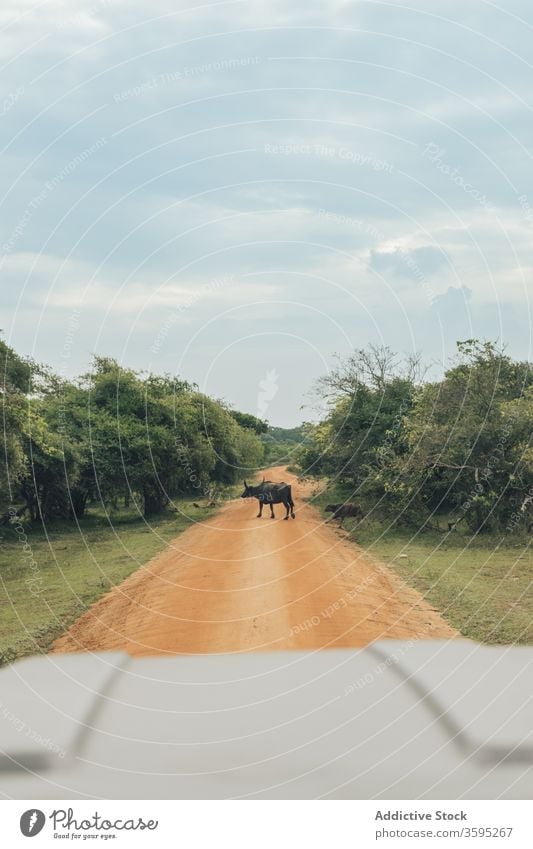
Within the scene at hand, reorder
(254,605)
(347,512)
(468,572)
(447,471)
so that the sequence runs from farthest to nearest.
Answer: (347,512) < (447,471) < (468,572) < (254,605)

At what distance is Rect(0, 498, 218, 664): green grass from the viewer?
518 inches

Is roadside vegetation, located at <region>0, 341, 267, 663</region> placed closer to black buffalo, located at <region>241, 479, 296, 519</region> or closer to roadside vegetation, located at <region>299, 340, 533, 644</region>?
black buffalo, located at <region>241, 479, 296, 519</region>

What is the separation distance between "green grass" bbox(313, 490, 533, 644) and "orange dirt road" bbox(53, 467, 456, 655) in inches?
15.3

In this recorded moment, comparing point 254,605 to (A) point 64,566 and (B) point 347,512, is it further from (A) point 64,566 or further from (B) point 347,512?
(B) point 347,512

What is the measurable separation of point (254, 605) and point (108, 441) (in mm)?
20819

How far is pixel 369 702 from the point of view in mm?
7273

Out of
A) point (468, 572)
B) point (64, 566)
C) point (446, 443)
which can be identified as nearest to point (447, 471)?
point (446, 443)

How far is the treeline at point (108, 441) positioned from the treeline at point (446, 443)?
8.13 m

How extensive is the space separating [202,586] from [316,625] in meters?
4.56

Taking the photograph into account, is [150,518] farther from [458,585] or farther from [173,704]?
[173,704]

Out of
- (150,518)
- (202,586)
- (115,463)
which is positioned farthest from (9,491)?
(150,518)

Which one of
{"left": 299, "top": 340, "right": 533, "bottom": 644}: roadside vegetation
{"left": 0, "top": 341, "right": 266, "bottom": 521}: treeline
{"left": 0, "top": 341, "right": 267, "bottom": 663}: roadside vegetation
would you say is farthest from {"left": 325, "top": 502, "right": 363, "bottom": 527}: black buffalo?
{"left": 0, "top": 341, "right": 266, "bottom": 521}: treeline

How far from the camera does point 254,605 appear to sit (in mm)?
13578

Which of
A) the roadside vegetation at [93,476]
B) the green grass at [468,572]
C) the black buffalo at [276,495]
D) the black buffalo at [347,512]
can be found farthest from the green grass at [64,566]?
the green grass at [468,572]
